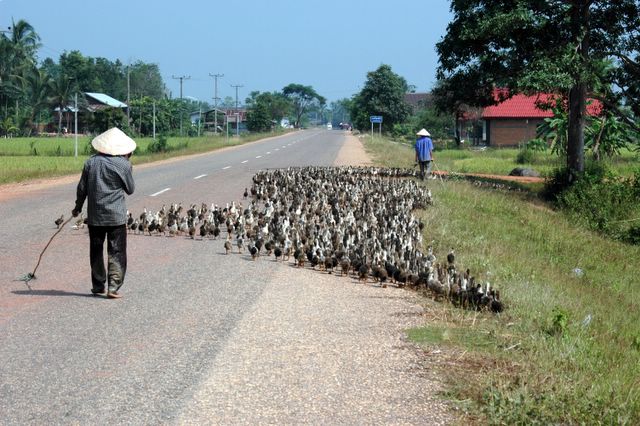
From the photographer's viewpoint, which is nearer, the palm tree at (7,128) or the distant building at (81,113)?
the palm tree at (7,128)

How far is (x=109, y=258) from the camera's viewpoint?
30.5 ft

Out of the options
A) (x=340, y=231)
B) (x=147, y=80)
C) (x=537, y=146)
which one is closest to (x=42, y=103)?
(x=537, y=146)

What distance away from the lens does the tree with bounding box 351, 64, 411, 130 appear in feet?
374

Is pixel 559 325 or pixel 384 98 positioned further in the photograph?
pixel 384 98

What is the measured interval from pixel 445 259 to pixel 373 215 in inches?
76.1

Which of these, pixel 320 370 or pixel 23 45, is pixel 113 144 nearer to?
pixel 320 370

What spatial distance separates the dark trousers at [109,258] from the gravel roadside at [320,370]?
153 centimetres

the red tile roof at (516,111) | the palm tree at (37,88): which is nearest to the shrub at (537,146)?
the red tile roof at (516,111)

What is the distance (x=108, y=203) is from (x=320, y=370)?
3.74 m

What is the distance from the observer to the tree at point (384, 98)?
11400 cm

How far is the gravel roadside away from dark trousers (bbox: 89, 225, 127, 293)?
1530 mm

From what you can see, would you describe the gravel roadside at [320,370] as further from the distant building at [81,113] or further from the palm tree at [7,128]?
the distant building at [81,113]

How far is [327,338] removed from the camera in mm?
7488

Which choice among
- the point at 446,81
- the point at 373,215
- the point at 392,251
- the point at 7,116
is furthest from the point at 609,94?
the point at 7,116
